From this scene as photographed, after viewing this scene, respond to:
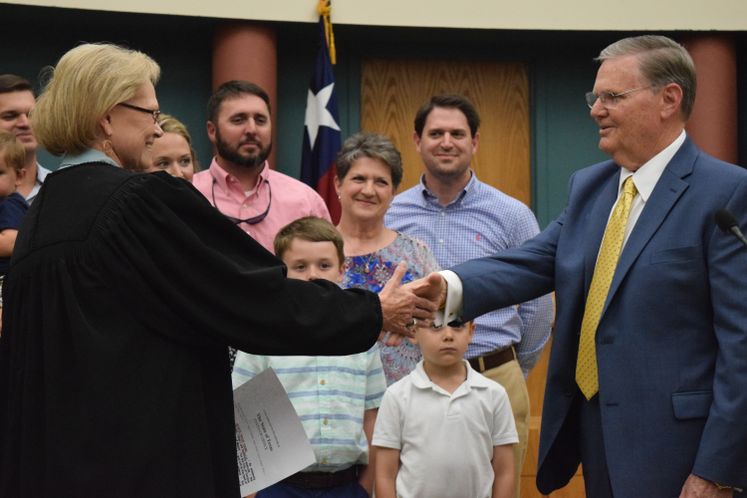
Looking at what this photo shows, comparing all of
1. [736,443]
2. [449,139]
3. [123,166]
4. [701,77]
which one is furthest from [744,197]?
[701,77]

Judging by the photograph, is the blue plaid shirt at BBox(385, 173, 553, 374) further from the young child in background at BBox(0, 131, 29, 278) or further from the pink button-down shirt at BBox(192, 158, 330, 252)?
the young child in background at BBox(0, 131, 29, 278)

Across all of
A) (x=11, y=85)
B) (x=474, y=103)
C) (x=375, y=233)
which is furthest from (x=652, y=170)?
(x=474, y=103)

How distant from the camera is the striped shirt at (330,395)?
392cm

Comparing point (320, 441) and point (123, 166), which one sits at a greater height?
point (123, 166)

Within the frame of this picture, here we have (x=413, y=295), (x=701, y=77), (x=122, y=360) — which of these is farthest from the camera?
(x=701, y=77)

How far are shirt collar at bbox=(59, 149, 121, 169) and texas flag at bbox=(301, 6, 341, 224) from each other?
466cm

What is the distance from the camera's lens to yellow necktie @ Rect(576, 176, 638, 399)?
10.7 feet

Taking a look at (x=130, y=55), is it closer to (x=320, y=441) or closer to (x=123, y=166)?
(x=123, y=166)

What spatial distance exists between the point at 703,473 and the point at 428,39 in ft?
20.8

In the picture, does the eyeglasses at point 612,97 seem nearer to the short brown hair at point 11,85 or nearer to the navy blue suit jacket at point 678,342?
the navy blue suit jacket at point 678,342

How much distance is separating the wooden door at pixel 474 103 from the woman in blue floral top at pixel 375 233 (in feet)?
13.0

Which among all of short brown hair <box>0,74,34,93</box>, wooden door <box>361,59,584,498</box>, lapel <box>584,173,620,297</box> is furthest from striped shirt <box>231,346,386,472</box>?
wooden door <box>361,59,584,498</box>

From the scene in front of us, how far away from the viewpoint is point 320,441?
3.90 m

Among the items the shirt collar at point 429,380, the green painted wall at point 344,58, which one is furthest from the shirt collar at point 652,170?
the green painted wall at point 344,58
